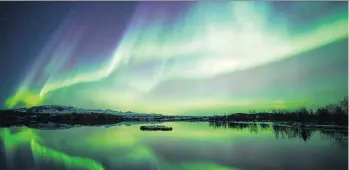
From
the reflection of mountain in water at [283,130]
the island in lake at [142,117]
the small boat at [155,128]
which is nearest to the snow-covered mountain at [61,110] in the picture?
the island in lake at [142,117]

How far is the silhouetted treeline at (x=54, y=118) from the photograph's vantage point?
3105mm

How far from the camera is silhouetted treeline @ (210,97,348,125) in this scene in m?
3.20

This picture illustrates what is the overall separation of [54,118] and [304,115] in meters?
2.78

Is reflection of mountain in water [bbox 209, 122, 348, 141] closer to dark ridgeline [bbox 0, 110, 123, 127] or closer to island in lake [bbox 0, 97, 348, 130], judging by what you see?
island in lake [bbox 0, 97, 348, 130]

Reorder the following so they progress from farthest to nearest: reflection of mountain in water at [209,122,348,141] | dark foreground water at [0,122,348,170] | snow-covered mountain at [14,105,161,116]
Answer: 1. reflection of mountain in water at [209,122,348,141]
2. snow-covered mountain at [14,105,161,116]
3. dark foreground water at [0,122,348,170]

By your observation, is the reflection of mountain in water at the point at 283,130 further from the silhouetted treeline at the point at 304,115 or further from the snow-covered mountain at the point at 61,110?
the snow-covered mountain at the point at 61,110

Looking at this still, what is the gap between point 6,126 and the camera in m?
3.08

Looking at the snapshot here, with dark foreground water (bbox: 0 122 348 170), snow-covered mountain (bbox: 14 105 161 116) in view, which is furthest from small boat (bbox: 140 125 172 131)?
snow-covered mountain (bbox: 14 105 161 116)

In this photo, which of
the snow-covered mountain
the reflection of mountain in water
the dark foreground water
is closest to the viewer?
the dark foreground water

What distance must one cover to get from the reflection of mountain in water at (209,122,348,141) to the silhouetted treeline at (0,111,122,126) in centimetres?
120

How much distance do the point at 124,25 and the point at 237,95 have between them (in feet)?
4.68

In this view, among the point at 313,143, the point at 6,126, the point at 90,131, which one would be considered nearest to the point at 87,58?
the point at 90,131

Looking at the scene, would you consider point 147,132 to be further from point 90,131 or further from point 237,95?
point 237,95

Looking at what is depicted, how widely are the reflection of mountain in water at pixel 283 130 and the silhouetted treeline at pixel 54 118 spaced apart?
1.20 metres
